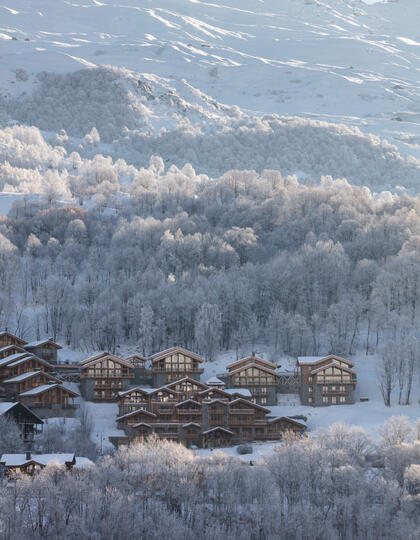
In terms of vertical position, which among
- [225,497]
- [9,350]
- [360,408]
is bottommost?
[225,497]

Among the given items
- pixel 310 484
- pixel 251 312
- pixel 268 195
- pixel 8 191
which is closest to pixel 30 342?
pixel 251 312

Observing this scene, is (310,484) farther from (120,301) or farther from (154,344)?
(120,301)

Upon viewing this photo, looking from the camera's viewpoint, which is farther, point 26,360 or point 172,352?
point 172,352

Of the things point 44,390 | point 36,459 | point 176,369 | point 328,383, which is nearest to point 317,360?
point 328,383

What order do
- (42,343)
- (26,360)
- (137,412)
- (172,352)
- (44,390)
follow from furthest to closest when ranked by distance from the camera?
(42,343) < (172,352) < (26,360) < (44,390) < (137,412)

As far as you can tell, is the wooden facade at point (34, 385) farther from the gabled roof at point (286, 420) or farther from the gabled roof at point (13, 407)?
the gabled roof at point (286, 420)

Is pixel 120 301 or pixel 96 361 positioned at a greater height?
pixel 120 301

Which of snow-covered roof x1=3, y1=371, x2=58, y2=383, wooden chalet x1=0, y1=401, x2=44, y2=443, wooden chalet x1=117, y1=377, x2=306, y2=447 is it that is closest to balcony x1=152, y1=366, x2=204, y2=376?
wooden chalet x1=117, y1=377, x2=306, y2=447

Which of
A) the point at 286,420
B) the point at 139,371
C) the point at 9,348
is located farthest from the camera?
the point at 9,348

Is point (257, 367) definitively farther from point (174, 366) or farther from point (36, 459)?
point (36, 459)
